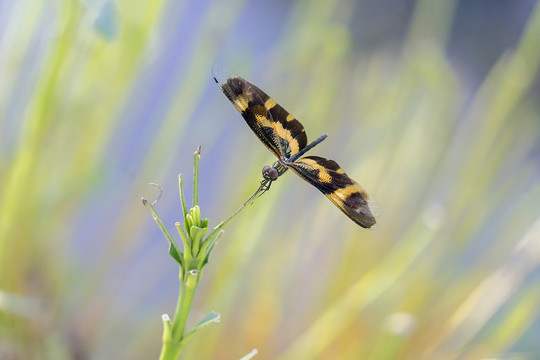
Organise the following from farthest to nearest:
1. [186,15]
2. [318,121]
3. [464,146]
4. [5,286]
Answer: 1. [186,15]
2. [464,146]
3. [318,121]
4. [5,286]

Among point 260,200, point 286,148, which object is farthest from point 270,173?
point 260,200

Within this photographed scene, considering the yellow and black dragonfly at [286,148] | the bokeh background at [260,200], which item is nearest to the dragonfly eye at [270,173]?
the yellow and black dragonfly at [286,148]

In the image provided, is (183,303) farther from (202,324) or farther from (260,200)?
(260,200)

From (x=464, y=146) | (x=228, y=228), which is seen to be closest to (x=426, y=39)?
(x=464, y=146)

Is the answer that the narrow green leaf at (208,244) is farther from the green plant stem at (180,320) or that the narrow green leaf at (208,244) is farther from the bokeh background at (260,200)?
the bokeh background at (260,200)

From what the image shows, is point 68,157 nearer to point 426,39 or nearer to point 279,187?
→ point 279,187
